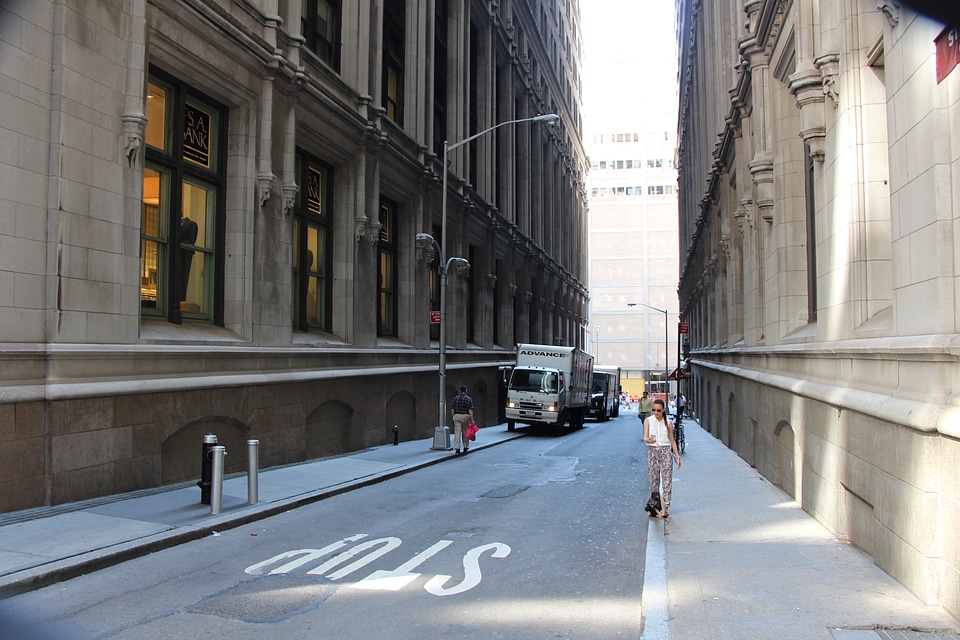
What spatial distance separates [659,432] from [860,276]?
358cm

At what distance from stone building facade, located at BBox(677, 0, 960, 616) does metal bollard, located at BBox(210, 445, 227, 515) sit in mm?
8559

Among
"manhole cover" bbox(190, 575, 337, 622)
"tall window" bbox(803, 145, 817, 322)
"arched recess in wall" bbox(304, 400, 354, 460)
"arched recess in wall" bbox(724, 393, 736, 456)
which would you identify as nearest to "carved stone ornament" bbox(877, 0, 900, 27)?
"tall window" bbox(803, 145, 817, 322)

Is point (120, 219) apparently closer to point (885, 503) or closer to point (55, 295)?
point (55, 295)

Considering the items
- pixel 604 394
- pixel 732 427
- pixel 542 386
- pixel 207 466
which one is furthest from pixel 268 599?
pixel 604 394

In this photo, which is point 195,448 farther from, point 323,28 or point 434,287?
point 434,287

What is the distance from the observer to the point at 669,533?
9.87m

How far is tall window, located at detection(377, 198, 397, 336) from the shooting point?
82.1 ft

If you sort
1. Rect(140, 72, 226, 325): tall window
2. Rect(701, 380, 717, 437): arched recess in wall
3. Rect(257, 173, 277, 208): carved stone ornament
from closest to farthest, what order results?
Rect(140, 72, 226, 325): tall window → Rect(257, 173, 277, 208): carved stone ornament → Rect(701, 380, 717, 437): arched recess in wall

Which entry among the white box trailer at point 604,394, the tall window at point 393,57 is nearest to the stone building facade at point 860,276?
the tall window at point 393,57

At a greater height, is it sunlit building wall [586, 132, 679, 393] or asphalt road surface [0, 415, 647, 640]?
sunlit building wall [586, 132, 679, 393]

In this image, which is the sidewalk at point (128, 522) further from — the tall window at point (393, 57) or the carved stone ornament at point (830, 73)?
the tall window at point (393, 57)

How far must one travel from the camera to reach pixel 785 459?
13.0 m

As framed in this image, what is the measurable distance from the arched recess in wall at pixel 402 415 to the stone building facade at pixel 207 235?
0.10 m

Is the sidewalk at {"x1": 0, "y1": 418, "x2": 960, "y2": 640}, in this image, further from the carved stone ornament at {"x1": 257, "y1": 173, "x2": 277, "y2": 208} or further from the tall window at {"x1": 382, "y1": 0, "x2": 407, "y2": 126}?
the tall window at {"x1": 382, "y1": 0, "x2": 407, "y2": 126}
